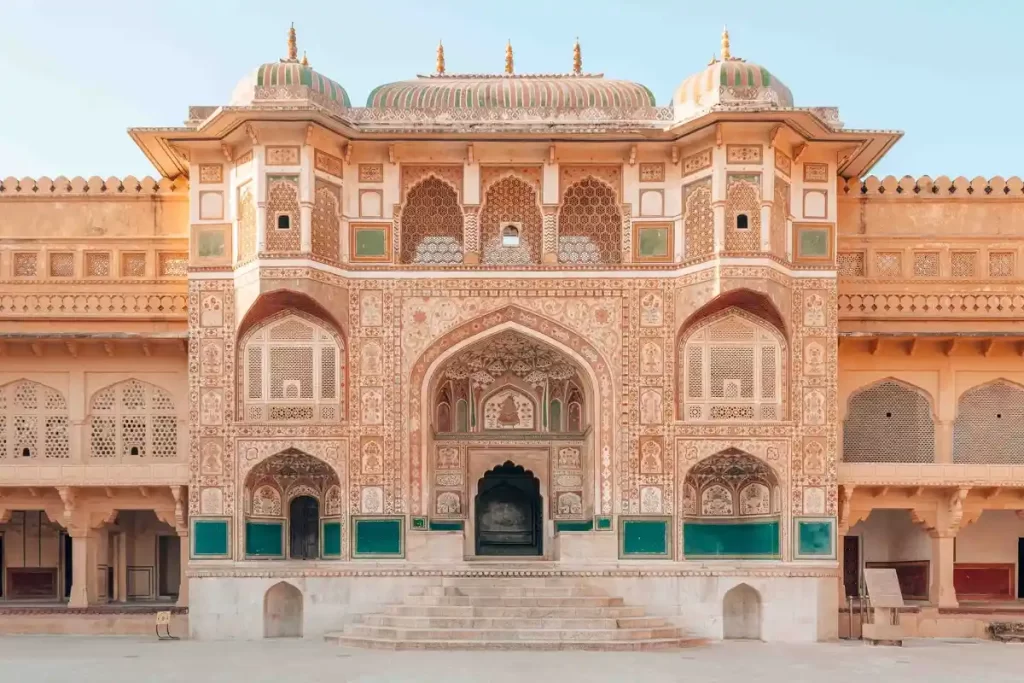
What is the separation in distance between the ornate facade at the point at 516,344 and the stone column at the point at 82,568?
0.16 feet

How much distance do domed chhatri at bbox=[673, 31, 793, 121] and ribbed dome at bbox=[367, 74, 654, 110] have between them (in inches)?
29.3

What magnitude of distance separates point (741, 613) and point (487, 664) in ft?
16.7

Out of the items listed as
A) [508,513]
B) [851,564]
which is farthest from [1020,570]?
[508,513]

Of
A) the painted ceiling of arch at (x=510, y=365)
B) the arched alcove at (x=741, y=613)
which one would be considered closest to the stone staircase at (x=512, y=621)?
the arched alcove at (x=741, y=613)

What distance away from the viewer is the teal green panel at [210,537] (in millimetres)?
19125

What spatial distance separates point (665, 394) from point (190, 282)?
21.3 ft

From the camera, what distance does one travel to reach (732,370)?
761 inches

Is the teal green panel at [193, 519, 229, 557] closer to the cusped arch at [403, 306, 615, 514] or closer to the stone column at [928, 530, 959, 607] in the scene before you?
the cusped arch at [403, 306, 615, 514]

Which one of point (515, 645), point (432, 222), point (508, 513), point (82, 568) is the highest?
point (432, 222)

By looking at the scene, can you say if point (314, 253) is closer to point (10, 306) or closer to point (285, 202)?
point (285, 202)

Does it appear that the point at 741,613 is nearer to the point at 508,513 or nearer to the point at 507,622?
the point at 507,622

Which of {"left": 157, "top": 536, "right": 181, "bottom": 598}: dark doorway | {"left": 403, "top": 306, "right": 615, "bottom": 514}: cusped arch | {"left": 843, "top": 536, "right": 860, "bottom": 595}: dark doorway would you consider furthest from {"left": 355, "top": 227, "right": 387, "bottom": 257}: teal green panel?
{"left": 843, "top": 536, "right": 860, "bottom": 595}: dark doorway

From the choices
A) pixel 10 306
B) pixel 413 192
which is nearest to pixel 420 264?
pixel 413 192

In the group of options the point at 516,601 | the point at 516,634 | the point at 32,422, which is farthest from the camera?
the point at 32,422
